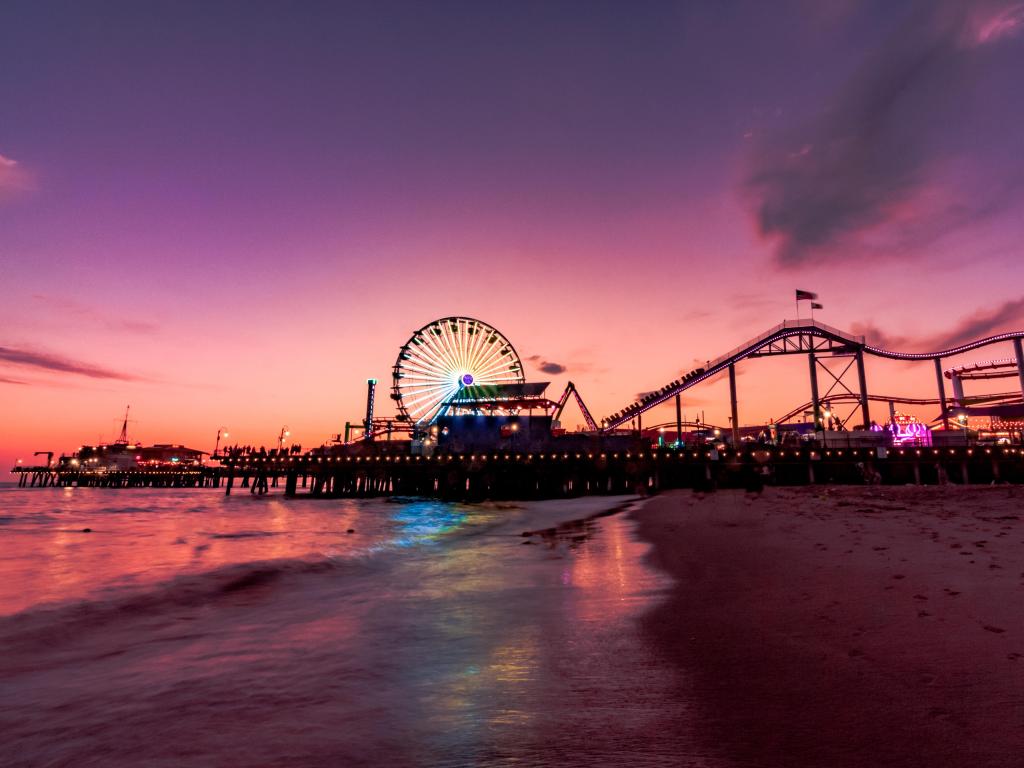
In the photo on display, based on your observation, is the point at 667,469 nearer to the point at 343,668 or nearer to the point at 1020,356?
the point at 343,668

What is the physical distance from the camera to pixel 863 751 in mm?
2529

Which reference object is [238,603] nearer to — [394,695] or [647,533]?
[394,695]

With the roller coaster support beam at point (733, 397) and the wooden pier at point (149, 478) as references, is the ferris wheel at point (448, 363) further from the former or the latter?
the wooden pier at point (149, 478)

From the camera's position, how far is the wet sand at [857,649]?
264 cm

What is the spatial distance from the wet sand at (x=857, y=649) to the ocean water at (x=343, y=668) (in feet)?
1.56

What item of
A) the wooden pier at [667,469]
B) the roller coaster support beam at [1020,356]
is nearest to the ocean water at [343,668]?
the wooden pier at [667,469]

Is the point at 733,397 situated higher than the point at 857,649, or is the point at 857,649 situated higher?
the point at 733,397

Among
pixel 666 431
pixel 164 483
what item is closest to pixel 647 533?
pixel 666 431

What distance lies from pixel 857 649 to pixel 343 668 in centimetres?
Result: 438

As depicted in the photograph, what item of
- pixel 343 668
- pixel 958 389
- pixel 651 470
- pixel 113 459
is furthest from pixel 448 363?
pixel 113 459

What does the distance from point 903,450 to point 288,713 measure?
59.1 metres

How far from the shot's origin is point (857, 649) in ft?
13.3

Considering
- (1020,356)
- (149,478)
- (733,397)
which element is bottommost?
(149,478)

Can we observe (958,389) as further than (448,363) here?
Yes
